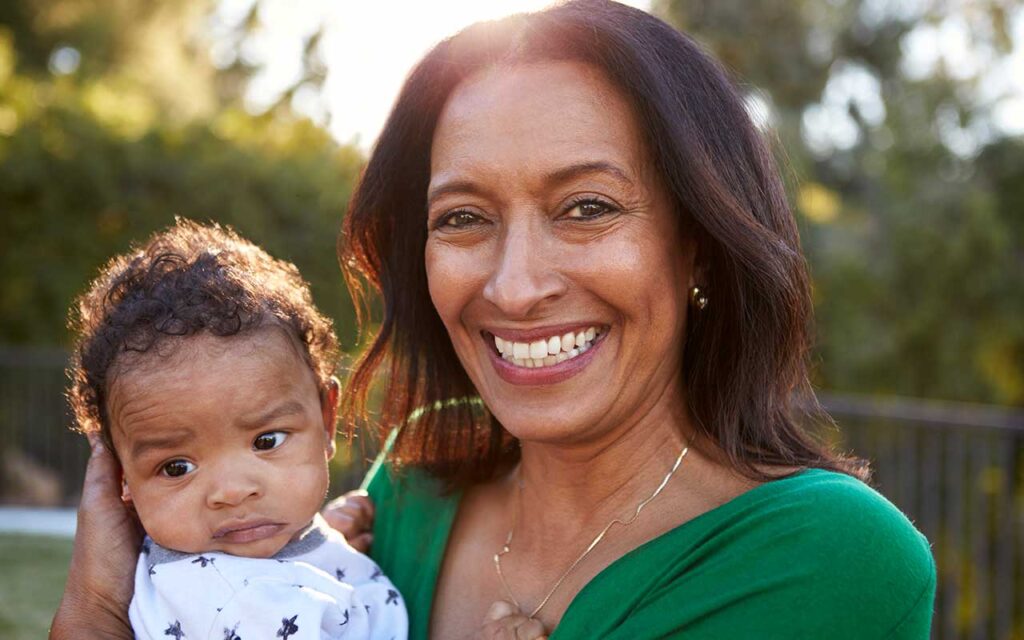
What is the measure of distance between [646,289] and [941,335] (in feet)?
38.3

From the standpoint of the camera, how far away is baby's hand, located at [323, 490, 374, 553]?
2.77 m

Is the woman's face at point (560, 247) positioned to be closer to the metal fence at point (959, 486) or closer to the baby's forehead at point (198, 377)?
the baby's forehead at point (198, 377)

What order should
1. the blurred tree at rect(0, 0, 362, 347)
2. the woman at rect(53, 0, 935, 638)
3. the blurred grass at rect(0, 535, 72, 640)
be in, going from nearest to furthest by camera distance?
the woman at rect(53, 0, 935, 638)
the blurred grass at rect(0, 535, 72, 640)
the blurred tree at rect(0, 0, 362, 347)

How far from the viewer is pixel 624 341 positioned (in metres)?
2.26

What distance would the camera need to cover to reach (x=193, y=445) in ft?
7.42

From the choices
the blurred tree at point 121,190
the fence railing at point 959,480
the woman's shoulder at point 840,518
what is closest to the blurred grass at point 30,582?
the woman's shoulder at point 840,518

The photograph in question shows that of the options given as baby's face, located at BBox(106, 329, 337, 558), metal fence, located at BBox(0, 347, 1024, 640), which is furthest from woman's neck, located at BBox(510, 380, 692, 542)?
metal fence, located at BBox(0, 347, 1024, 640)

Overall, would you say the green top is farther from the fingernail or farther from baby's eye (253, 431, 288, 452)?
the fingernail

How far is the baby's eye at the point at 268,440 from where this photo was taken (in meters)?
2.32

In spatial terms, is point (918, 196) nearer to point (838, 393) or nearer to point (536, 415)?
point (838, 393)

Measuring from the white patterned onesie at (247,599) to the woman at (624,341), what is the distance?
14 centimetres

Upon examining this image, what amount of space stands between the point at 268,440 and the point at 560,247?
2.38 feet

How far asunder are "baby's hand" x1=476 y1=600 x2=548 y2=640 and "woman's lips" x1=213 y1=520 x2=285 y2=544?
480 mm

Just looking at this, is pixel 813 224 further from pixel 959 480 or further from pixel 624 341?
pixel 624 341
